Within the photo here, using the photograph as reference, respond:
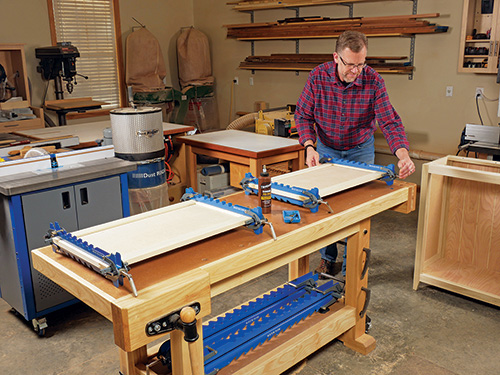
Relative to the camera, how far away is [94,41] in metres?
6.44

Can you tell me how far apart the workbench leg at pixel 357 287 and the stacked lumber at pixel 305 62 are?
3.05 meters

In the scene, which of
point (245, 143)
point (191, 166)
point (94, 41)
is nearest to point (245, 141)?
point (245, 143)

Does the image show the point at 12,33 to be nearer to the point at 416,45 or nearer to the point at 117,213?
the point at 117,213

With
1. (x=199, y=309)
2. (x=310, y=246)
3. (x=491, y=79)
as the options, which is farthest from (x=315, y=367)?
(x=491, y=79)

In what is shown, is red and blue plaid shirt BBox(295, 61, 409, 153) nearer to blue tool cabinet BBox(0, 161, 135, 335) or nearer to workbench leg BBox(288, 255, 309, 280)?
workbench leg BBox(288, 255, 309, 280)

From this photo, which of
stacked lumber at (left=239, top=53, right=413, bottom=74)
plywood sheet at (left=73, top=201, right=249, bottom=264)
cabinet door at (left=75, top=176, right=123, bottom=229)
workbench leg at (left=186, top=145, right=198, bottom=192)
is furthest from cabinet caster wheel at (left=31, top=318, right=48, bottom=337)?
stacked lumber at (left=239, top=53, right=413, bottom=74)

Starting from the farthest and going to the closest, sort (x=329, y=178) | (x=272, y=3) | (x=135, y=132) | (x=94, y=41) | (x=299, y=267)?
(x=94, y=41) → (x=272, y=3) → (x=135, y=132) → (x=299, y=267) → (x=329, y=178)

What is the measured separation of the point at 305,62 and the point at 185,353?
183 inches

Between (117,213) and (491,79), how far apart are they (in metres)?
3.52

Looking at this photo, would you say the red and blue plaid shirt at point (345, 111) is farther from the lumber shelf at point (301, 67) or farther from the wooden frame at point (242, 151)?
the lumber shelf at point (301, 67)

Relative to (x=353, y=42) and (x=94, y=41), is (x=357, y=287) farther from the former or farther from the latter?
(x=94, y=41)

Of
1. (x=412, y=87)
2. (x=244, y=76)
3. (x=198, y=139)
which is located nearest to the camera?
(x=198, y=139)

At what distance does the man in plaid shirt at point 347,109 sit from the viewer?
2.58 meters

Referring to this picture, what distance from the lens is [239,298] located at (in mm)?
3006
